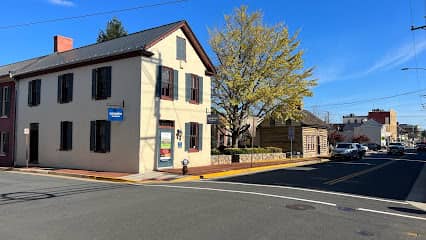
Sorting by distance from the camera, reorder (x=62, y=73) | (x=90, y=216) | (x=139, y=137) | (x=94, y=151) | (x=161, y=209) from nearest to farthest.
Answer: (x=90, y=216) < (x=161, y=209) < (x=139, y=137) < (x=94, y=151) < (x=62, y=73)

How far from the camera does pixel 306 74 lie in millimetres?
31516

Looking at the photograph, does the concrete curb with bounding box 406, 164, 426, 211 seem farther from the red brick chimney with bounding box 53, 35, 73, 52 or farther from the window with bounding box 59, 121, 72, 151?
the red brick chimney with bounding box 53, 35, 73, 52

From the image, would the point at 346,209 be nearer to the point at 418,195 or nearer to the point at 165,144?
the point at 418,195

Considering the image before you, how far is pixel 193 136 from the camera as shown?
23016 mm

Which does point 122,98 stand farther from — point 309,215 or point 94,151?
point 309,215

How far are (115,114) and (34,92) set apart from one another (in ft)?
30.7

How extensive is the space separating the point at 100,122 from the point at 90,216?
42.3 feet

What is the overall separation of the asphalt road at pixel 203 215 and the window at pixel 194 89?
34.5 ft

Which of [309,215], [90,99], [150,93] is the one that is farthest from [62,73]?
[309,215]

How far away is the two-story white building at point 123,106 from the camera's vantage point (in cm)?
1934

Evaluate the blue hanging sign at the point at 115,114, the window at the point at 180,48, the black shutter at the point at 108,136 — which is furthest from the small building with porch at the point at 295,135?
the blue hanging sign at the point at 115,114

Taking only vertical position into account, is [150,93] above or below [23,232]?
above

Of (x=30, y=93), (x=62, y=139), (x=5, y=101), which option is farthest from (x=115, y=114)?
(x=5, y=101)

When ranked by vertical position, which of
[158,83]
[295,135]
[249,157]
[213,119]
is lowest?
[249,157]
